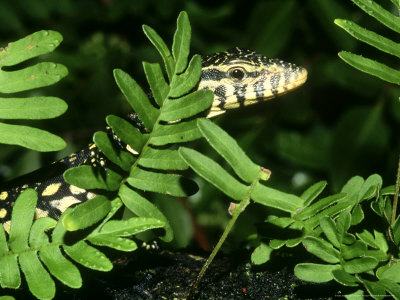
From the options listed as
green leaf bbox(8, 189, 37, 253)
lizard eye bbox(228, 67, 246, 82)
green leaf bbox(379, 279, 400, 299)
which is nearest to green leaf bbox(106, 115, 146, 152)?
green leaf bbox(8, 189, 37, 253)

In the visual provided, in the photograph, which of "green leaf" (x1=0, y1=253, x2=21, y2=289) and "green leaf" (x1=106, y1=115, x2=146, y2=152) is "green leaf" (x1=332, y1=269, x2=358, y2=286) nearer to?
"green leaf" (x1=106, y1=115, x2=146, y2=152)

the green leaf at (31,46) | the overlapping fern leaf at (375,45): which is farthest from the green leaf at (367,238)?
the green leaf at (31,46)

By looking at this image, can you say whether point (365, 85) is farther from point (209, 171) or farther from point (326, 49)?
point (209, 171)

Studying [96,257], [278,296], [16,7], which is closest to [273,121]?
[16,7]

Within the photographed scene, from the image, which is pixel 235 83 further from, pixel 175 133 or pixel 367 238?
pixel 367 238

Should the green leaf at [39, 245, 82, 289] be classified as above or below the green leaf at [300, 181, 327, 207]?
below

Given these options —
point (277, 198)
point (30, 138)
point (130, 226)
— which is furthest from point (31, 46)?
point (277, 198)
